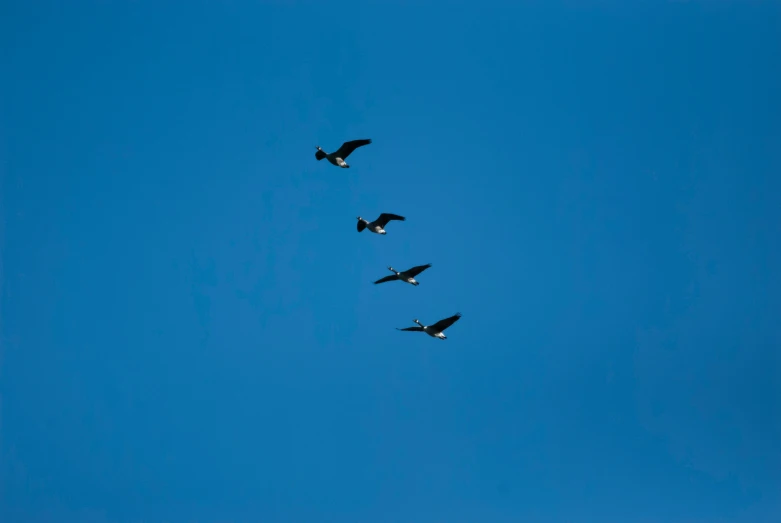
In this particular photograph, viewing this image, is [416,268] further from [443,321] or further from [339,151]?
[339,151]

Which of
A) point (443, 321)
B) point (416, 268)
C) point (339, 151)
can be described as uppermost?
point (339, 151)

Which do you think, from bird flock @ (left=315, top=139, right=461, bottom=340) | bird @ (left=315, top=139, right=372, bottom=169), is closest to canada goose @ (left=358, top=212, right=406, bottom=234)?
bird flock @ (left=315, top=139, right=461, bottom=340)

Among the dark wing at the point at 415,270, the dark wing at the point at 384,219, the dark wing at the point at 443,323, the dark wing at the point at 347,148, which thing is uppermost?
the dark wing at the point at 347,148

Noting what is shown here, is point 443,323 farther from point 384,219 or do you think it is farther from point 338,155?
point 338,155

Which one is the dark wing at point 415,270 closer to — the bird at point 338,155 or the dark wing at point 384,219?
the dark wing at point 384,219

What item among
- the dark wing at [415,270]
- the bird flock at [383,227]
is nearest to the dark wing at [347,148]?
the bird flock at [383,227]

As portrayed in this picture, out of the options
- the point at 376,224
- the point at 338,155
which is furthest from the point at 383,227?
the point at 338,155

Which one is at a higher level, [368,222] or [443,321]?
[368,222]

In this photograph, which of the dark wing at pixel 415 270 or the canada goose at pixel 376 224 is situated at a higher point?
the canada goose at pixel 376 224

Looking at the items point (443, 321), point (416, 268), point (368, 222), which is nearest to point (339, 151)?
point (368, 222)

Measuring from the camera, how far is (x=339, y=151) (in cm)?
5612

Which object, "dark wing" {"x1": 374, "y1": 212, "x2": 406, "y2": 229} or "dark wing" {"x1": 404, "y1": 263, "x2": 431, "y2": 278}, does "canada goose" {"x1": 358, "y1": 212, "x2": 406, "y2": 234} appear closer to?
"dark wing" {"x1": 374, "y1": 212, "x2": 406, "y2": 229}

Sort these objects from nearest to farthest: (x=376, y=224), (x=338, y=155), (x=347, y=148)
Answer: (x=347, y=148) → (x=338, y=155) → (x=376, y=224)

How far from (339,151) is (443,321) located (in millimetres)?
14303
